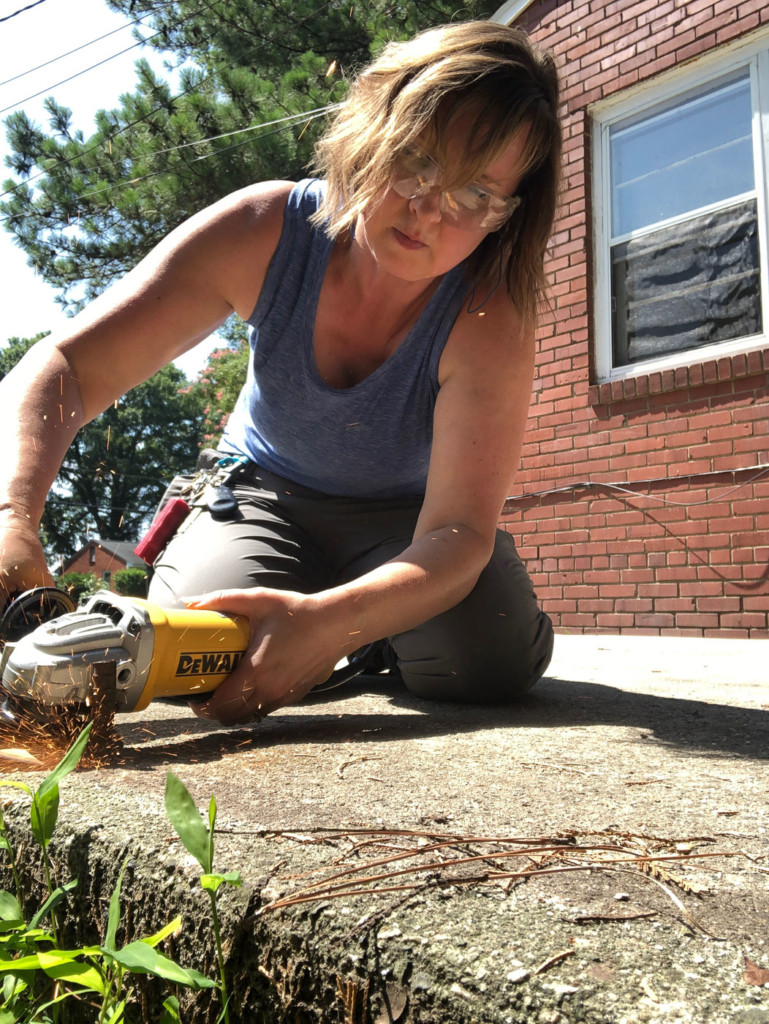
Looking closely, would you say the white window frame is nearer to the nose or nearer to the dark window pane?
the dark window pane

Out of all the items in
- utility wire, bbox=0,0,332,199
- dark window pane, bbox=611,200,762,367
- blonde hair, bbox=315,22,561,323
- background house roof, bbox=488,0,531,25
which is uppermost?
utility wire, bbox=0,0,332,199

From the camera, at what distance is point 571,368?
511cm

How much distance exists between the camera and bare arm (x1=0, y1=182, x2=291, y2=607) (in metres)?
1.66

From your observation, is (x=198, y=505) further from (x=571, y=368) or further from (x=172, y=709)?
(x=571, y=368)

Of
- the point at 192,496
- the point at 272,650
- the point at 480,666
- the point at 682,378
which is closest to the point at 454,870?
the point at 272,650

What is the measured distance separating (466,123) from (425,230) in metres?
0.22

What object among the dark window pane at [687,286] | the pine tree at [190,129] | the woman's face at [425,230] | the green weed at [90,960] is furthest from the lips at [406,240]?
the pine tree at [190,129]

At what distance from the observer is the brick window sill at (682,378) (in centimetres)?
422

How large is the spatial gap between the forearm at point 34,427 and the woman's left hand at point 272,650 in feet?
1.21

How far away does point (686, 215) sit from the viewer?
477 centimetres

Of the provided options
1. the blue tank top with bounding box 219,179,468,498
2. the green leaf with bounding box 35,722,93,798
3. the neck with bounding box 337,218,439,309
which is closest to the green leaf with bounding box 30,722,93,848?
the green leaf with bounding box 35,722,93,798

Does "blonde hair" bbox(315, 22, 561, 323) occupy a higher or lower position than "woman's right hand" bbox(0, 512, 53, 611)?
higher

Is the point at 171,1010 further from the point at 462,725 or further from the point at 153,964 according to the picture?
the point at 462,725

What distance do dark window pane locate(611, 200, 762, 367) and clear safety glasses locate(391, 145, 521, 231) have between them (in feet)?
9.79
